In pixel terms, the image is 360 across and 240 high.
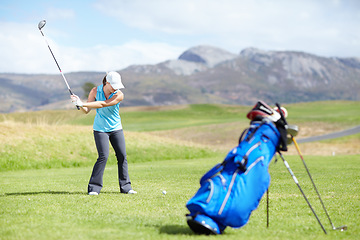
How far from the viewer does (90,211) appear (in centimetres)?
745

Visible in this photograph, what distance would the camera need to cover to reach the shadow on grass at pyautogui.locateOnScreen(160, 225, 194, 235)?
235 inches

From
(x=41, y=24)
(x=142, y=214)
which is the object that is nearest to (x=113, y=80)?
(x=41, y=24)

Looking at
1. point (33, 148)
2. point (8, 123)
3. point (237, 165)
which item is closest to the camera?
point (237, 165)

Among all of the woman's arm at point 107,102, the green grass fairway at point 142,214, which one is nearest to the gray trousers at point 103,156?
the green grass fairway at point 142,214

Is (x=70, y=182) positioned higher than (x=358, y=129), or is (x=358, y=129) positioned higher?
(x=70, y=182)

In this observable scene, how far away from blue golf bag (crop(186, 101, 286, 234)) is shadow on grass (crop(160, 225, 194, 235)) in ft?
0.79

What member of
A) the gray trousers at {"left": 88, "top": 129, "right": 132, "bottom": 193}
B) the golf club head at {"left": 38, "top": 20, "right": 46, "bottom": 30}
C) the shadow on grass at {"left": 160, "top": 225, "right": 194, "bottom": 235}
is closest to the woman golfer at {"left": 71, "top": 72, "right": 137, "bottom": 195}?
the gray trousers at {"left": 88, "top": 129, "right": 132, "bottom": 193}

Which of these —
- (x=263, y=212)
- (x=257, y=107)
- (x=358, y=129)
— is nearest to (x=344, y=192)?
(x=263, y=212)

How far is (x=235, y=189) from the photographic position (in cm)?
565

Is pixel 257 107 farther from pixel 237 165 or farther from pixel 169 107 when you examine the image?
pixel 169 107

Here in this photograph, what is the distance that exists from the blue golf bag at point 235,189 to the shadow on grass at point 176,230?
241 mm

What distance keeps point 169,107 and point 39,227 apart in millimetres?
106652

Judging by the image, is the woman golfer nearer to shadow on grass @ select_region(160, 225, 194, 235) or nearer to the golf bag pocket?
shadow on grass @ select_region(160, 225, 194, 235)

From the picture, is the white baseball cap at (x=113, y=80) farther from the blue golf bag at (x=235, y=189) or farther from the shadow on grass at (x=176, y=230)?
the blue golf bag at (x=235, y=189)
